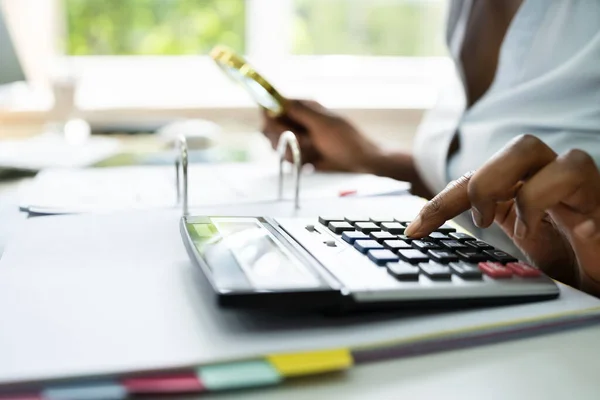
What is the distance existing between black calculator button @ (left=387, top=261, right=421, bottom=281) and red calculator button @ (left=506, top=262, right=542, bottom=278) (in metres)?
0.06

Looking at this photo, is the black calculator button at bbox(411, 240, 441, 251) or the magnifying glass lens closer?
the black calculator button at bbox(411, 240, 441, 251)

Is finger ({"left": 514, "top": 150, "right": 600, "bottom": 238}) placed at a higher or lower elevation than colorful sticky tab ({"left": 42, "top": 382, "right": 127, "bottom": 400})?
higher

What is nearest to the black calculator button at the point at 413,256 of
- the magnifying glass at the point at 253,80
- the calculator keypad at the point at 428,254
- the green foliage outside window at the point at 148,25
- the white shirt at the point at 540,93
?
the calculator keypad at the point at 428,254

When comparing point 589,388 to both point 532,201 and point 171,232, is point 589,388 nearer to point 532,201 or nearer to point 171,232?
point 532,201

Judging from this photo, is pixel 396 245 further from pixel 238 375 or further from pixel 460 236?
pixel 238 375

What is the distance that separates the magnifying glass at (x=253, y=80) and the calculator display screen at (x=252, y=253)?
350 mm

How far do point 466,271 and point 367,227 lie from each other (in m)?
0.10

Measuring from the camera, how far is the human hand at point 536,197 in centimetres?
41

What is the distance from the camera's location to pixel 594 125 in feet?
2.17

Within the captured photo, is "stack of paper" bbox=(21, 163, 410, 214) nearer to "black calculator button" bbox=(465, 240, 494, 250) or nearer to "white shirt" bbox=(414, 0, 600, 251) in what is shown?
"white shirt" bbox=(414, 0, 600, 251)

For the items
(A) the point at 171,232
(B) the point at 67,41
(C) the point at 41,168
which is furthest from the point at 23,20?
(A) the point at 171,232

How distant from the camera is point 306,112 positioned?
37.5 inches

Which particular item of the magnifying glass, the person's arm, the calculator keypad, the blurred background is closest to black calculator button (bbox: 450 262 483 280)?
the calculator keypad

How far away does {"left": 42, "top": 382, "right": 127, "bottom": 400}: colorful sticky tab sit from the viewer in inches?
10.0
